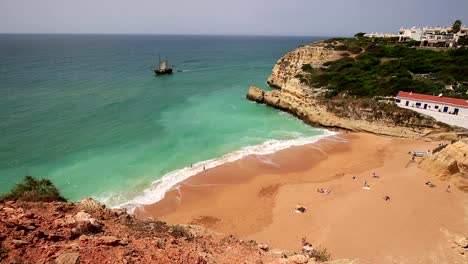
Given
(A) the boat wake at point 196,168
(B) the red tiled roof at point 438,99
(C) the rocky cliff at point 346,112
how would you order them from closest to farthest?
(A) the boat wake at point 196,168
(C) the rocky cliff at point 346,112
(B) the red tiled roof at point 438,99

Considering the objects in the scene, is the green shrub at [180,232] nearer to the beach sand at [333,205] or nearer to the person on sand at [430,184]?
the beach sand at [333,205]

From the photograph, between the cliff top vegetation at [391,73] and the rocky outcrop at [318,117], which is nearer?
the rocky outcrop at [318,117]

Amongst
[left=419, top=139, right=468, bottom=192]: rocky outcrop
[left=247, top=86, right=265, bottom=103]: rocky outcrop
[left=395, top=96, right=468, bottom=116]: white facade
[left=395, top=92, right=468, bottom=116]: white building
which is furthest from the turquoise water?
[left=419, top=139, right=468, bottom=192]: rocky outcrop

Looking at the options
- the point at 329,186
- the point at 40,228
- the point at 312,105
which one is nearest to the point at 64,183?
the point at 40,228

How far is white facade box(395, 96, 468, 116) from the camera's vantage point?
34.6 metres

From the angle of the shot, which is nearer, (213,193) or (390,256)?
(390,256)

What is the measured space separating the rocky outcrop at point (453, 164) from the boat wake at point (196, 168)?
11441mm

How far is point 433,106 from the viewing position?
36.0 metres

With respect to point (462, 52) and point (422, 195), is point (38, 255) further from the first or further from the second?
point (462, 52)

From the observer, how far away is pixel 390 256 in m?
14.9

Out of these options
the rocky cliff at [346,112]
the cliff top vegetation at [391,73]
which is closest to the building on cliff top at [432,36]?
the cliff top vegetation at [391,73]

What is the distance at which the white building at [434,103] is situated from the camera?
113 feet

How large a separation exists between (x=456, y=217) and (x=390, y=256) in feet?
22.2

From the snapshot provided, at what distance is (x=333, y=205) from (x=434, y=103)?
24.6 meters
